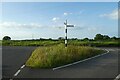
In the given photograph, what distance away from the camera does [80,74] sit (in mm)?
13188

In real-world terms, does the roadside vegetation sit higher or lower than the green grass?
higher

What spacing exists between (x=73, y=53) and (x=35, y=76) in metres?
7.80

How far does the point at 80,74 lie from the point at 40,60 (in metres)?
4.37

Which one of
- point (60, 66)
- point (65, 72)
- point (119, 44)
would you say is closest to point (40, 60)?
point (60, 66)

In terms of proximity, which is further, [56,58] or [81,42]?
[81,42]

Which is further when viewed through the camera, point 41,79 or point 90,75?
point 90,75

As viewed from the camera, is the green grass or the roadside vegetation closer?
the green grass

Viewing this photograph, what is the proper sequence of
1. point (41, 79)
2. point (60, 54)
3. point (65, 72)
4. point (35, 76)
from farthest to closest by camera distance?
point (60, 54) → point (65, 72) → point (35, 76) → point (41, 79)

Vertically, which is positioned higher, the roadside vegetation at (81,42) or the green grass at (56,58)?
the roadside vegetation at (81,42)

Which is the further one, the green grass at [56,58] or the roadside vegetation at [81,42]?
the roadside vegetation at [81,42]

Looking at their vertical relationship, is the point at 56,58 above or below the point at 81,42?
below

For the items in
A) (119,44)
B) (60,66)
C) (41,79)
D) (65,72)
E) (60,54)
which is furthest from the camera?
(119,44)

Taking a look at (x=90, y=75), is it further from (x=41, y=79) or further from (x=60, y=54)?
(x=60, y=54)

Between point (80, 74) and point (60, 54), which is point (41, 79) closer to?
point (80, 74)
